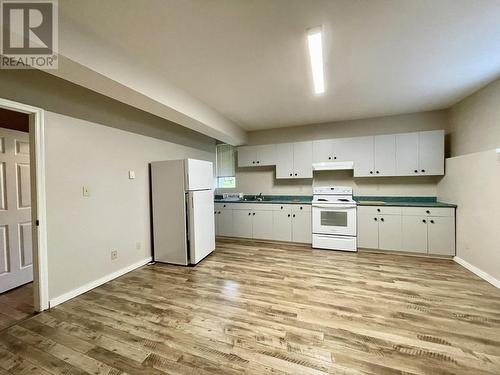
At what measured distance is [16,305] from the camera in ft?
7.23

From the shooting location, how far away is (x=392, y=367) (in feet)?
4.53

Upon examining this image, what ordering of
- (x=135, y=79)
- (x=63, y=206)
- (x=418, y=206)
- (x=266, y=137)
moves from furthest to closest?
(x=266, y=137)
(x=418, y=206)
(x=63, y=206)
(x=135, y=79)

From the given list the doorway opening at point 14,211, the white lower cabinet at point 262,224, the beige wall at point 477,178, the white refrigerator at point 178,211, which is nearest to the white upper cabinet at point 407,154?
the beige wall at point 477,178

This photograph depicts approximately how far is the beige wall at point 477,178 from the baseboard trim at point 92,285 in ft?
15.5

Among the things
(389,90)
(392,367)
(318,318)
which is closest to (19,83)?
A: (318,318)

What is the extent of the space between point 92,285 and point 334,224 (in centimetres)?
381

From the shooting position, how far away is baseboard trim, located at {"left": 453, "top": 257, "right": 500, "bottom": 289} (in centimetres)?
244

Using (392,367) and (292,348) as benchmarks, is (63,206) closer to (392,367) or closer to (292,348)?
(292,348)

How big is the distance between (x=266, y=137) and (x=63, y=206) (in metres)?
3.86

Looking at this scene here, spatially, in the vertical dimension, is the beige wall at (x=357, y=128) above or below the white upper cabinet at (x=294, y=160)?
above

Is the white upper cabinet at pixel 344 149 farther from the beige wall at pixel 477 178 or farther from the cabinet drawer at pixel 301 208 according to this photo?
the beige wall at pixel 477 178

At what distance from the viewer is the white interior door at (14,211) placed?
249 cm

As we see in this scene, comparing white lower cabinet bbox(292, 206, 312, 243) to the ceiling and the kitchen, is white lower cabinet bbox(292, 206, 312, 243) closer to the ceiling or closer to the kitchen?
the kitchen

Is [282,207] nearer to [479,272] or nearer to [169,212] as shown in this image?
[169,212]
